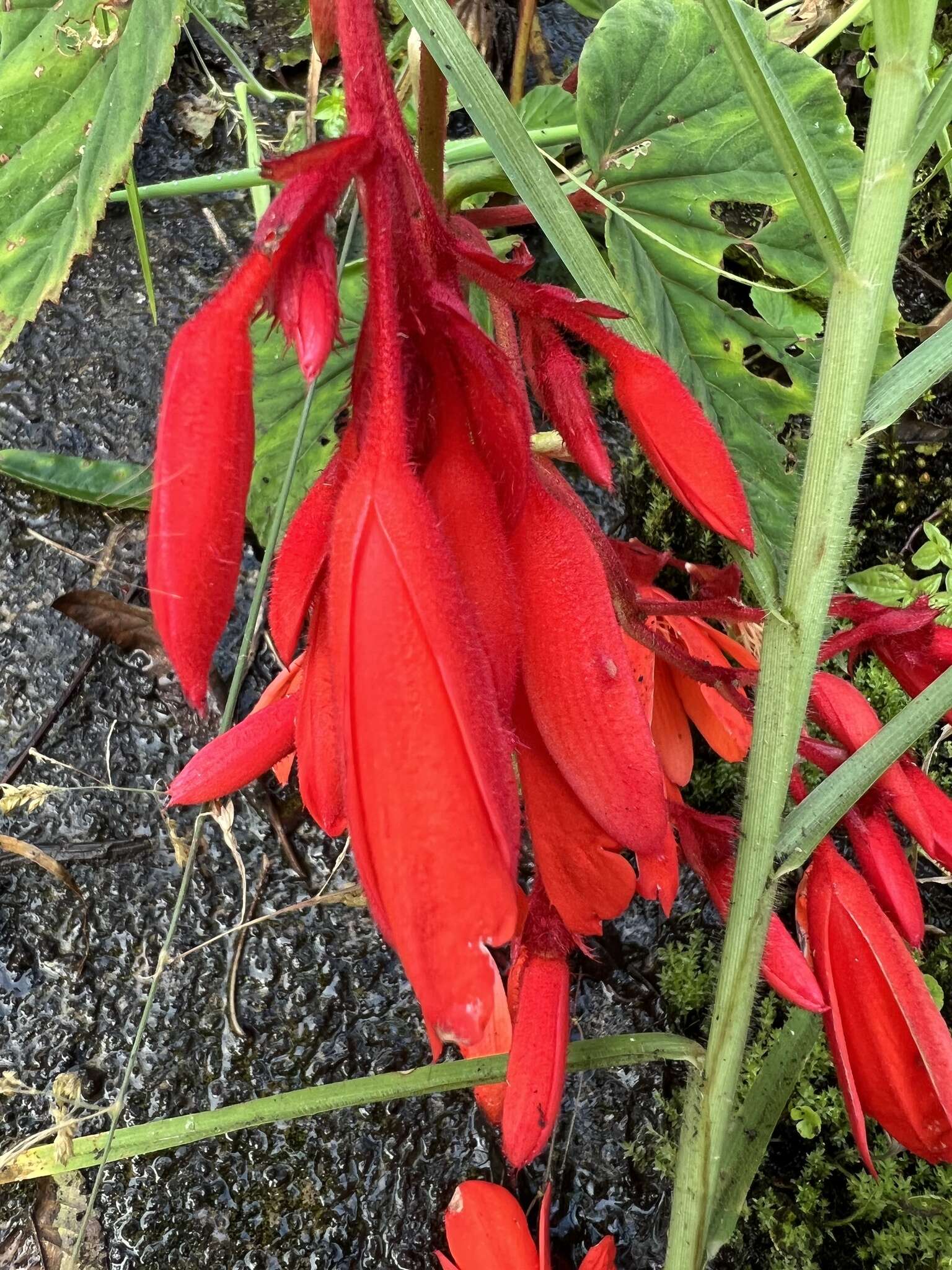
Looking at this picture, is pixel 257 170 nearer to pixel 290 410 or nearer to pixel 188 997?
pixel 290 410

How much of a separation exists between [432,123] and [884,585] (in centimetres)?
72

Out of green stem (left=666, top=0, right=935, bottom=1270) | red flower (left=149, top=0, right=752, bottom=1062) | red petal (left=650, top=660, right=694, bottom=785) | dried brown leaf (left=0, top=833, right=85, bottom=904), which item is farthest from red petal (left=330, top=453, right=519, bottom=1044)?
dried brown leaf (left=0, top=833, right=85, bottom=904)

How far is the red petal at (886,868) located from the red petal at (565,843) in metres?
0.20

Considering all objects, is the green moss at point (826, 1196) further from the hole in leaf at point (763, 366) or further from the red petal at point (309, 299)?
the red petal at point (309, 299)

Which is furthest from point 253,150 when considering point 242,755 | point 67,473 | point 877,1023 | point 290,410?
point 877,1023

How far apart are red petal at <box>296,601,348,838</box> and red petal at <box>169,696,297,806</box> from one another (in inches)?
4.2

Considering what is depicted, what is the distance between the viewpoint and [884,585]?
1087 mm

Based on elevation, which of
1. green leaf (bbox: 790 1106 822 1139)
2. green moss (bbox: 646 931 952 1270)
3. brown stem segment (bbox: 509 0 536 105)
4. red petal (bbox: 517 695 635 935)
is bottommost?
green moss (bbox: 646 931 952 1270)

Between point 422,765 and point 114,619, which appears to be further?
point 114,619

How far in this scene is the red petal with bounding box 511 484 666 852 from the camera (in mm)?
411

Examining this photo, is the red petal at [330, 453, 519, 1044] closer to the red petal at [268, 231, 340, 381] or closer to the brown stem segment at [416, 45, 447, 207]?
the red petal at [268, 231, 340, 381]

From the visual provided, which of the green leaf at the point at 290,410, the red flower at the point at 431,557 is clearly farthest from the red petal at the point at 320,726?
the green leaf at the point at 290,410

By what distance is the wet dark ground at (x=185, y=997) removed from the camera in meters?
0.90

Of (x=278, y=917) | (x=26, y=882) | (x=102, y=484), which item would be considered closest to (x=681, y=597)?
(x=278, y=917)
